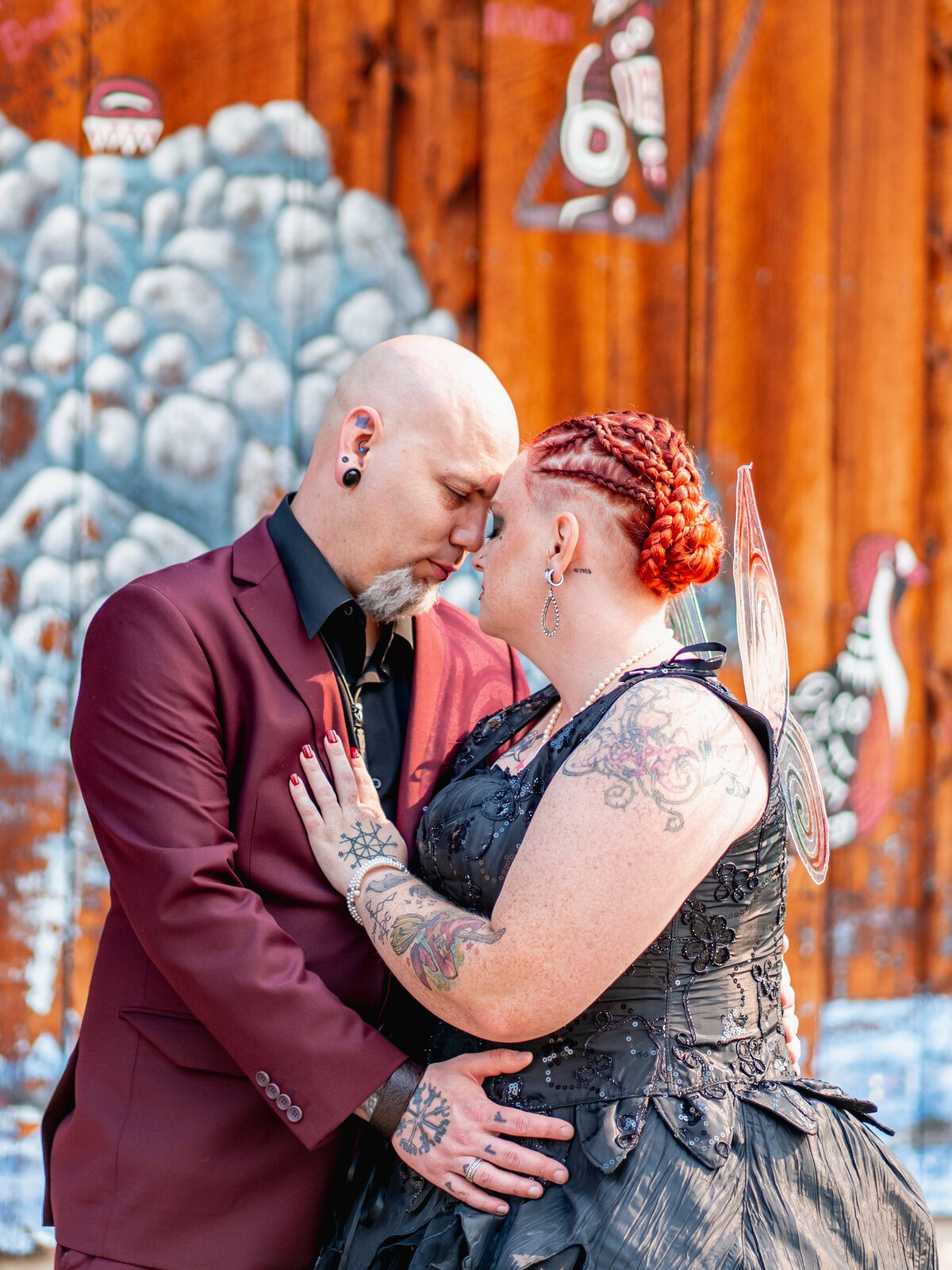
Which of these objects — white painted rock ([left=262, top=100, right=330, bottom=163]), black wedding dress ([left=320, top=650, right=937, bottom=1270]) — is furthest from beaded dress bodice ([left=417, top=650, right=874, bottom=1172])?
white painted rock ([left=262, top=100, right=330, bottom=163])

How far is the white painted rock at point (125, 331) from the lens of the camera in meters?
2.79

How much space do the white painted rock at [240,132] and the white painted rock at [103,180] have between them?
0.23m

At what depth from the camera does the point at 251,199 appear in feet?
9.39

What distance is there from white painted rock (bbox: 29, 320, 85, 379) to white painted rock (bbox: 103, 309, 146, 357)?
69mm

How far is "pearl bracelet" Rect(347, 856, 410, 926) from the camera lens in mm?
1744

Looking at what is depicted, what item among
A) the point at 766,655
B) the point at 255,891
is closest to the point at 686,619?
the point at 766,655

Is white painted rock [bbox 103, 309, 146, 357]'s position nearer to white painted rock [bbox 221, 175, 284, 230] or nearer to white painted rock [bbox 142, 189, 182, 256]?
white painted rock [bbox 142, 189, 182, 256]

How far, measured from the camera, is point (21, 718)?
278 cm

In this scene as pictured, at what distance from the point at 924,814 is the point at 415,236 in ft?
6.67

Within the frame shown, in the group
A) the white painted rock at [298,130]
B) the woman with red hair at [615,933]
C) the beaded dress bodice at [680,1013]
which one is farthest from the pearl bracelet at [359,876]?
the white painted rock at [298,130]

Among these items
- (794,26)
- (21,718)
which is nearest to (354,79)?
(794,26)

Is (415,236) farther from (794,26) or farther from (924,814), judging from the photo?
(924,814)

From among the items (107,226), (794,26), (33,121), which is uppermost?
(794,26)

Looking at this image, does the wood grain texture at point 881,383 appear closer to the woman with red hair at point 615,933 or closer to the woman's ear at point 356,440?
the woman with red hair at point 615,933
